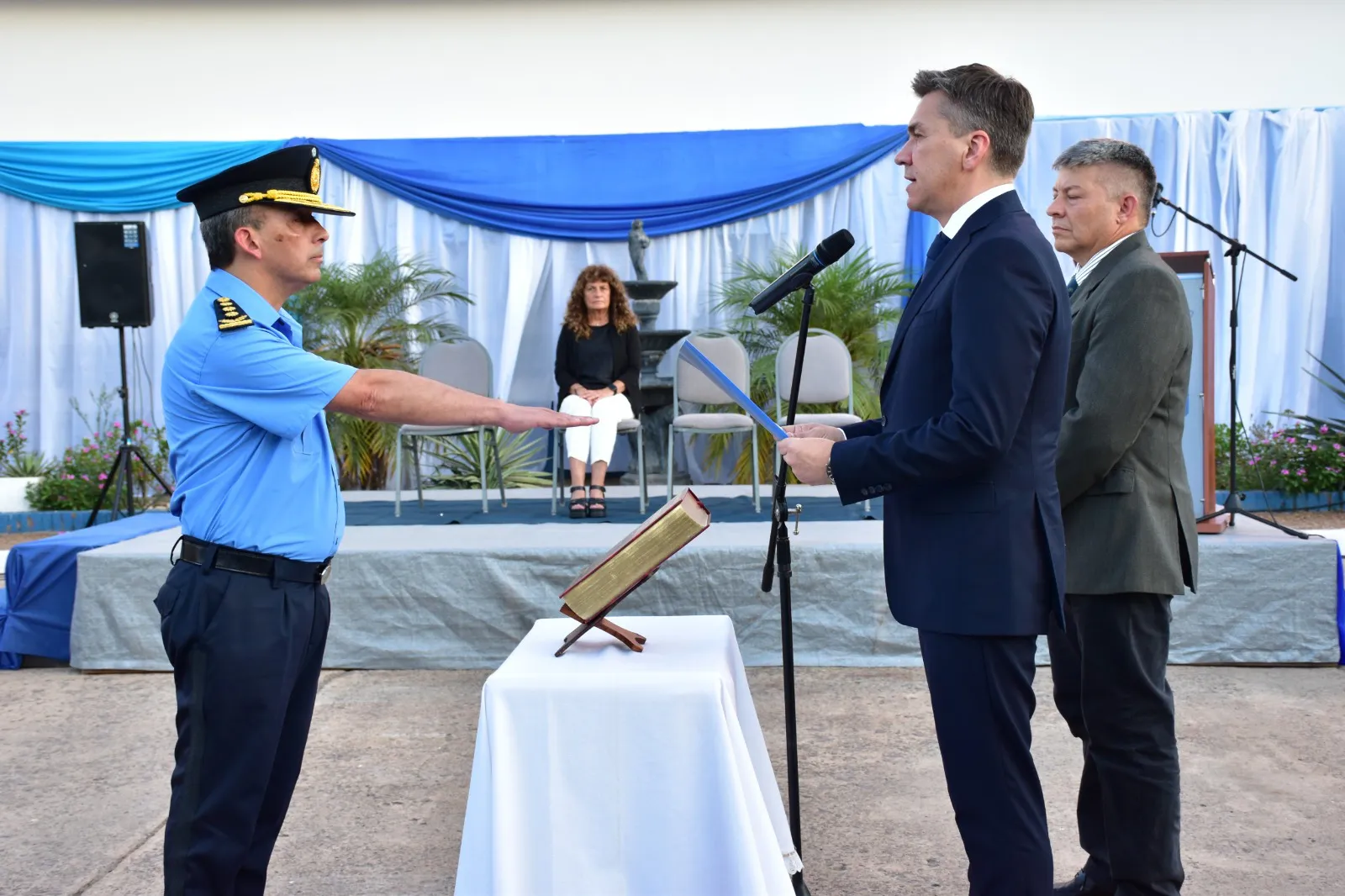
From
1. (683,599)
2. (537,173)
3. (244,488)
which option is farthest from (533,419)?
(537,173)

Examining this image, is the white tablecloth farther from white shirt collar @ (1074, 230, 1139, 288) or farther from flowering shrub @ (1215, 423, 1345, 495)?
flowering shrub @ (1215, 423, 1345, 495)

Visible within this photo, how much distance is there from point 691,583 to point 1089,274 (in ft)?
8.10

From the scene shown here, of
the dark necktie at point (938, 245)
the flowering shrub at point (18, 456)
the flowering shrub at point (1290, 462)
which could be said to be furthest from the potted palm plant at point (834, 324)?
the dark necktie at point (938, 245)

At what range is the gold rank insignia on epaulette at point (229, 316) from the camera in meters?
2.04

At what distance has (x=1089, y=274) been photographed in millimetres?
2578

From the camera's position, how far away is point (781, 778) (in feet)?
11.7

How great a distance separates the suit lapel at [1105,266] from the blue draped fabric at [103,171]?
813cm

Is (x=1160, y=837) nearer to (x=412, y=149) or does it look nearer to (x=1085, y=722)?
(x=1085, y=722)

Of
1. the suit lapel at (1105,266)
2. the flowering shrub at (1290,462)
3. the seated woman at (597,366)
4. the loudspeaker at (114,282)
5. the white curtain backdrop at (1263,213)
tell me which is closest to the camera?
the suit lapel at (1105,266)

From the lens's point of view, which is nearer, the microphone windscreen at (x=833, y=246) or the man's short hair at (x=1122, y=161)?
the microphone windscreen at (x=833, y=246)

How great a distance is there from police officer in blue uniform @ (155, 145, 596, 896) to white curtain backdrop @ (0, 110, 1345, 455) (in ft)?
23.7

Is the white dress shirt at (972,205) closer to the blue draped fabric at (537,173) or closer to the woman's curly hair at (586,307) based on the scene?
the woman's curly hair at (586,307)

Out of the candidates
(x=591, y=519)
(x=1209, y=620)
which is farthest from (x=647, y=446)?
(x=1209, y=620)

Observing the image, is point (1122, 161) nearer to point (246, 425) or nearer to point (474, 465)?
point (246, 425)
